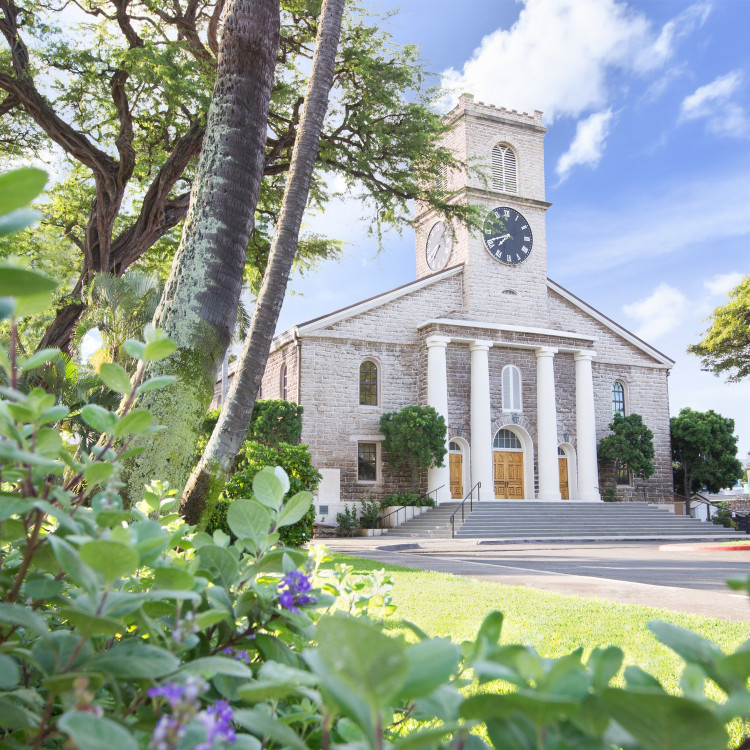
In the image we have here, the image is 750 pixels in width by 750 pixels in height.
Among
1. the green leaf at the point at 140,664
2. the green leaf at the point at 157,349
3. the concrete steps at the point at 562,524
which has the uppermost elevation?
the green leaf at the point at 157,349

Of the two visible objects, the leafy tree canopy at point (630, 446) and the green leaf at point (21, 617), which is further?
the leafy tree canopy at point (630, 446)

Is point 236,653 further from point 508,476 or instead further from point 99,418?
point 508,476

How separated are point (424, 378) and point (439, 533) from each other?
687 centimetres

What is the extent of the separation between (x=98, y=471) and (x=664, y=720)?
2.33 feet

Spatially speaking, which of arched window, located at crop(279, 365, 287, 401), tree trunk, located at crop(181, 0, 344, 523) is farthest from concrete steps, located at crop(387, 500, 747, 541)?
tree trunk, located at crop(181, 0, 344, 523)

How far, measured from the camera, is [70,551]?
662 millimetres

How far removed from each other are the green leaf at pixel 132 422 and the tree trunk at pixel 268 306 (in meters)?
3.91

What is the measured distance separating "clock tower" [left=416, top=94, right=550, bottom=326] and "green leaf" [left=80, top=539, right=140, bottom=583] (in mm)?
27980

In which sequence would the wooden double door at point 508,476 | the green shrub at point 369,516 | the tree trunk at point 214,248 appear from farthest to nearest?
the wooden double door at point 508,476 → the green shrub at point 369,516 → the tree trunk at point 214,248

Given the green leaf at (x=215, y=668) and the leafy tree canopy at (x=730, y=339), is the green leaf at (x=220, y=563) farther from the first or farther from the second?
the leafy tree canopy at (x=730, y=339)

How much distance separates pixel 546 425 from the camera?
90.5 ft

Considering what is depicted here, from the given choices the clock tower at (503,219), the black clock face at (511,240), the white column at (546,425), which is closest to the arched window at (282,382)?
the clock tower at (503,219)

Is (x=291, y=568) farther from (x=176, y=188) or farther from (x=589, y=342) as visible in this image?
(x=589, y=342)

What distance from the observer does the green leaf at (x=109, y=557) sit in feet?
2.16
